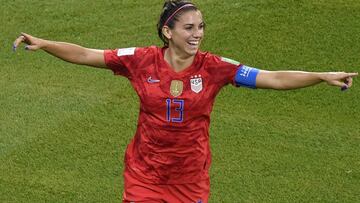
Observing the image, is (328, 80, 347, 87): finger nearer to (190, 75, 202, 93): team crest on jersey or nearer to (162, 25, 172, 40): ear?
(190, 75, 202, 93): team crest on jersey

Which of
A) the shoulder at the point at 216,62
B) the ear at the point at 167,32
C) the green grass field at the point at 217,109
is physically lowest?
the green grass field at the point at 217,109

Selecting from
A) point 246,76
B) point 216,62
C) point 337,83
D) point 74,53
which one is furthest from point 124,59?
point 337,83

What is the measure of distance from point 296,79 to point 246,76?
0.38 meters

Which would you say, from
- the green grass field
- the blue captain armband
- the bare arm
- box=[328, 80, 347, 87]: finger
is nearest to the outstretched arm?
the blue captain armband

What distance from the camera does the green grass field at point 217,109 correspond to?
8148 millimetres

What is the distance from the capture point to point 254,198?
7910 mm

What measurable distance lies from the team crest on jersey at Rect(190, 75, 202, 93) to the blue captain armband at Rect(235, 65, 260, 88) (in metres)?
0.28

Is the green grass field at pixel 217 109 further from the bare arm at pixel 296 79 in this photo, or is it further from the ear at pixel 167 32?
the ear at pixel 167 32

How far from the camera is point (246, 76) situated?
5.95 metres

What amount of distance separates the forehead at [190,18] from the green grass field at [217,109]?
2589 millimetres

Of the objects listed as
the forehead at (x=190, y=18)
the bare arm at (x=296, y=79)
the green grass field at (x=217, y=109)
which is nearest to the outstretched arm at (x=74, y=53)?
the forehead at (x=190, y=18)

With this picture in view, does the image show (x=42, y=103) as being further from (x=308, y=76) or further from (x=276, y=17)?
(x=308, y=76)

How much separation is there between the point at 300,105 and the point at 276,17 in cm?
221

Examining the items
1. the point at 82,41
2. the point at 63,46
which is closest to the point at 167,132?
the point at 63,46
